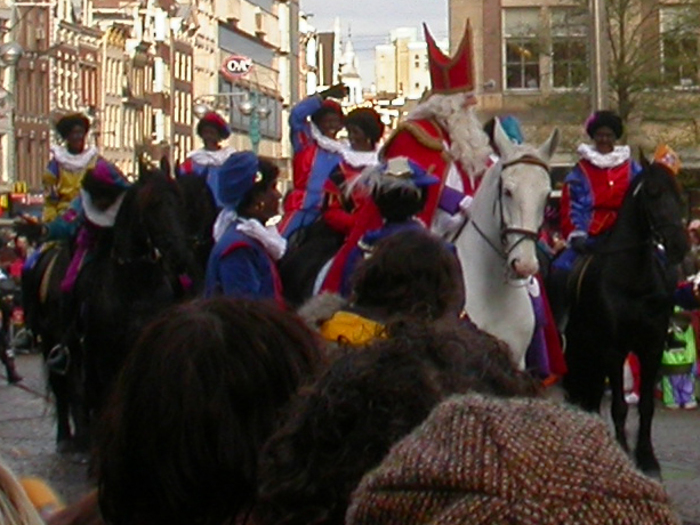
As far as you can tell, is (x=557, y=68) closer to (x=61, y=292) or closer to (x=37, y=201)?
(x=61, y=292)

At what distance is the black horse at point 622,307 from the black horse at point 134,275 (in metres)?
2.43

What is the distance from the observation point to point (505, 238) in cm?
1038

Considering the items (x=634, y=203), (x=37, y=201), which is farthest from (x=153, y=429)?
(x=37, y=201)

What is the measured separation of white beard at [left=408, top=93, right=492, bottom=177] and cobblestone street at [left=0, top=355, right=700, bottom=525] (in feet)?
6.50

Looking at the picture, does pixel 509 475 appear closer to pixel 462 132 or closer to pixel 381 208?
pixel 381 208

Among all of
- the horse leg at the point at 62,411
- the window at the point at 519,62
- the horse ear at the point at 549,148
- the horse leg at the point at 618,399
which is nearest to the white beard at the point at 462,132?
the horse ear at the point at 549,148

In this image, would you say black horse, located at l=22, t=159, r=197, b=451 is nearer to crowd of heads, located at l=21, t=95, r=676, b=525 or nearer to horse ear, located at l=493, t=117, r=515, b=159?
horse ear, located at l=493, t=117, r=515, b=159

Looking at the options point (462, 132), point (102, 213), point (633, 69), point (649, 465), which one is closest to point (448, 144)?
point (462, 132)

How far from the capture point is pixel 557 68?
130ft

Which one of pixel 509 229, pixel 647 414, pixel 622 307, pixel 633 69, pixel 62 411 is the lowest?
pixel 62 411

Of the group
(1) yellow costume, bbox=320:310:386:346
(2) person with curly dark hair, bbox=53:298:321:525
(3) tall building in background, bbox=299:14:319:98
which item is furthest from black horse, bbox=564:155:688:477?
(3) tall building in background, bbox=299:14:319:98

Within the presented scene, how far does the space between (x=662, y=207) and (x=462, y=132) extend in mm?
1552

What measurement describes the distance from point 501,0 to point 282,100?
7358 centimetres

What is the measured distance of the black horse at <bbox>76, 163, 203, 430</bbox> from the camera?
11781 mm
